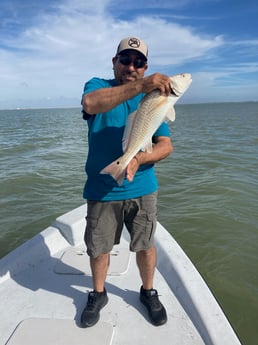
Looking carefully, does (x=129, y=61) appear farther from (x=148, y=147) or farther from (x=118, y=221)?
(x=118, y=221)

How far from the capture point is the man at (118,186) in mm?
2674

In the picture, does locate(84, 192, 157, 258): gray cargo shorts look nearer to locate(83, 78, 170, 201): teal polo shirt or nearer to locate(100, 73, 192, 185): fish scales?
locate(83, 78, 170, 201): teal polo shirt

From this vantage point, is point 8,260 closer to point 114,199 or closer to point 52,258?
point 52,258

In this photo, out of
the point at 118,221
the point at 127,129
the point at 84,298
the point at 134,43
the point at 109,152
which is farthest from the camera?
the point at 84,298

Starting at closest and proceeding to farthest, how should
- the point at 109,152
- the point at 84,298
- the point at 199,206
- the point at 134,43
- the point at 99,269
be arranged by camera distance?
the point at 134,43 < the point at 109,152 < the point at 99,269 < the point at 84,298 < the point at 199,206

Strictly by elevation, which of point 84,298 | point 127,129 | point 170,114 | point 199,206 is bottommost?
point 199,206

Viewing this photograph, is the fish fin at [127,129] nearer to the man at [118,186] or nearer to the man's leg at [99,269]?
the man at [118,186]

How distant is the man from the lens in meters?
2.67

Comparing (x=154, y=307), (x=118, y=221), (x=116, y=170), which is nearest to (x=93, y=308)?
(x=154, y=307)

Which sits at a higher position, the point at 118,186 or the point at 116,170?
the point at 116,170

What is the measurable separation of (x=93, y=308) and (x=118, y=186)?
1.26 meters

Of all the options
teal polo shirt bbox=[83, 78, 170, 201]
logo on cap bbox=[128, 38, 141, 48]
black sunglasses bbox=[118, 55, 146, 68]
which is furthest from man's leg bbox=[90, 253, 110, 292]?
logo on cap bbox=[128, 38, 141, 48]

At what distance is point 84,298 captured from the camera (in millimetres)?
3414

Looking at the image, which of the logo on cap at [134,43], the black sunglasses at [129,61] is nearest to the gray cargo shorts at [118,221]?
the black sunglasses at [129,61]
